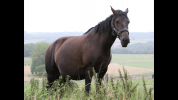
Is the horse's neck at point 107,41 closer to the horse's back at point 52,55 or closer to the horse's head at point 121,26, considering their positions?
the horse's head at point 121,26

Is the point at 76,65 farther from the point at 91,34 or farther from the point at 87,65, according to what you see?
the point at 91,34

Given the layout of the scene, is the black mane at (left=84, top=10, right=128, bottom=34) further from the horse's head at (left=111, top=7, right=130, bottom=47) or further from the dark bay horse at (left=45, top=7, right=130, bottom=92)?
the horse's head at (left=111, top=7, right=130, bottom=47)

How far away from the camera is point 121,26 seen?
351 cm

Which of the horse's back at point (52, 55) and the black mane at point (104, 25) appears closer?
the black mane at point (104, 25)

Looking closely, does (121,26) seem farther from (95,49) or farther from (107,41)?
(95,49)

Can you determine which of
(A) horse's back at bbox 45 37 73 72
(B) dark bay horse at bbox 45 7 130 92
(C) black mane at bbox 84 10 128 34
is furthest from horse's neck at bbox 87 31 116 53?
(A) horse's back at bbox 45 37 73 72

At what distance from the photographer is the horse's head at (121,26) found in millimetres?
3428

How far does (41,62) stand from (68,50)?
34.3 meters

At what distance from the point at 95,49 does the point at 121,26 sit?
844mm

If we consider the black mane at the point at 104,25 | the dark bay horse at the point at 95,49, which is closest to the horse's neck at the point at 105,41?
the dark bay horse at the point at 95,49

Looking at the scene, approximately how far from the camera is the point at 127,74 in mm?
3330

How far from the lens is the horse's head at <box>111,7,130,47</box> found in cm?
343
